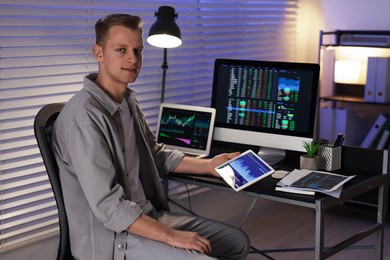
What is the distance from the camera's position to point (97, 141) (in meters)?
2.22

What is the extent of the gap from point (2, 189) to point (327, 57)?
8.30 feet

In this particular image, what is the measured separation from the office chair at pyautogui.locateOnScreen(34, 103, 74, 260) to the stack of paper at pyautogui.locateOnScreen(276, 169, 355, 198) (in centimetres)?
83

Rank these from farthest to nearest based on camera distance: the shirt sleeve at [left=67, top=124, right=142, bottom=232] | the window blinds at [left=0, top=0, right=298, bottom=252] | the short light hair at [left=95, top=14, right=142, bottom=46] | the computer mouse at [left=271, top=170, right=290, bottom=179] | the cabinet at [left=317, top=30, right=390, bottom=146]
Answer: the cabinet at [left=317, top=30, right=390, bottom=146] < the window blinds at [left=0, top=0, right=298, bottom=252] < the computer mouse at [left=271, top=170, right=290, bottom=179] < the short light hair at [left=95, top=14, right=142, bottom=46] < the shirt sleeve at [left=67, top=124, right=142, bottom=232]

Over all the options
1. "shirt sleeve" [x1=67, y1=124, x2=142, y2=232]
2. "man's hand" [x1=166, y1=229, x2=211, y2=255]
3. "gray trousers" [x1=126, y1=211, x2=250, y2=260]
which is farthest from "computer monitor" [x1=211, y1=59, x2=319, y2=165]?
"shirt sleeve" [x1=67, y1=124, x2=142, y2=232]

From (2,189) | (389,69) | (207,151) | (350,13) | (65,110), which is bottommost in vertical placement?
(2,189)

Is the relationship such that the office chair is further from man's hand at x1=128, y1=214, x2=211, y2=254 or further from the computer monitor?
the computer monitor

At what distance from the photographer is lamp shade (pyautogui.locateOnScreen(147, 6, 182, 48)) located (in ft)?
9.79

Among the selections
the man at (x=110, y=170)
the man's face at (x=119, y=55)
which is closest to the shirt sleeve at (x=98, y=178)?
the man at (x=110, y=170)

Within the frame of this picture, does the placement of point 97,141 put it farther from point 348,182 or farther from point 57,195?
point 348,182

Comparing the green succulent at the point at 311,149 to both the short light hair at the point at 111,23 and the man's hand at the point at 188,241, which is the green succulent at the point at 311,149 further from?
the short light hair at the point at 111,23

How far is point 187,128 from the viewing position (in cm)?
312

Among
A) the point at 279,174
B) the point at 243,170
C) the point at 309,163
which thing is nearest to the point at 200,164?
the point at 243,170

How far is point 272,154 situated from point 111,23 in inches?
42.7

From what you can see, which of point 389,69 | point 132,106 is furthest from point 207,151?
point 389,69
